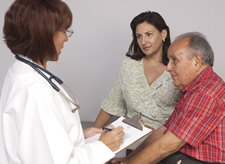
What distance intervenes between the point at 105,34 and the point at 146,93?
0.81m

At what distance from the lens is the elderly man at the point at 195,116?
1.13 metres

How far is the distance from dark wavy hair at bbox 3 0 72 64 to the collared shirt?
687 mm

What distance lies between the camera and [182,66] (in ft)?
4.13

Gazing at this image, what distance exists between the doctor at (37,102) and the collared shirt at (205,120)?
410 mm

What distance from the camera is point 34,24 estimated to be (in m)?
0.87

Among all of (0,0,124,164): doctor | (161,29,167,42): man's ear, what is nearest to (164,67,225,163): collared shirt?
(0,0,124,164): doctor

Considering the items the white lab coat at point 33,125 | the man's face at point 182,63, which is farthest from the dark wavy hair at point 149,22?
the white lab coat at point 33,125

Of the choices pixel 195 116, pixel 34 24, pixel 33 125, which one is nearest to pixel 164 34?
pixel 195 116

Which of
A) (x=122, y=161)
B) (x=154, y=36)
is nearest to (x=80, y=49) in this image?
(x=154, y=36)

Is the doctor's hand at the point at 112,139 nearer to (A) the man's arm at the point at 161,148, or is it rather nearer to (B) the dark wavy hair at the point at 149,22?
(A) the man's arm at the point at 161,148

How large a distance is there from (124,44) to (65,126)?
155cm

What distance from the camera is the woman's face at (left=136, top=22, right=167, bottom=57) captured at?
6.19ft

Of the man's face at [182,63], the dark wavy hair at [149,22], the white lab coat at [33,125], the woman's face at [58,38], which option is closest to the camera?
the white lab coat at [33,125]

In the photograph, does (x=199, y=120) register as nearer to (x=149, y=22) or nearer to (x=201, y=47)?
(x=201, y=47)
